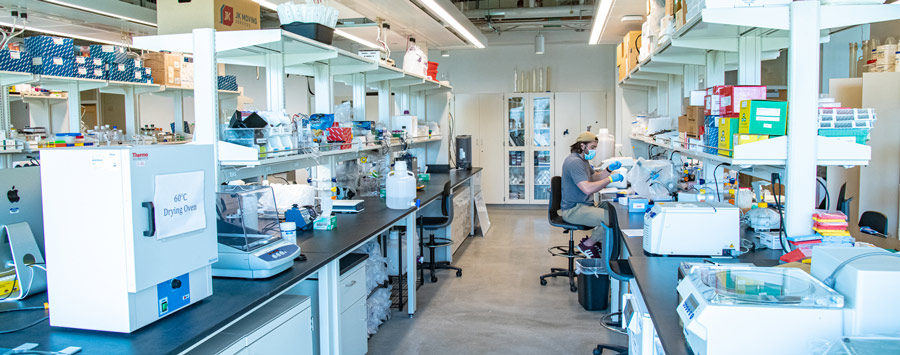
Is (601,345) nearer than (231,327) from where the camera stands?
No

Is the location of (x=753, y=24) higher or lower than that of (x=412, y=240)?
higher

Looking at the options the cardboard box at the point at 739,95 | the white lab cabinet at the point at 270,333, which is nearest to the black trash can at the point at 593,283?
the cardboard box at the point at 739,95

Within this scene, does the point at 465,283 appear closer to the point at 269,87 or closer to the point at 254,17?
the point at 269,87

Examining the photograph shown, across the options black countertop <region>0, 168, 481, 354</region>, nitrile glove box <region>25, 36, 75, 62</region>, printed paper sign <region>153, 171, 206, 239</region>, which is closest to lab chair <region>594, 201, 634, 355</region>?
black countertop <region>0, 168, 481, 354</region>

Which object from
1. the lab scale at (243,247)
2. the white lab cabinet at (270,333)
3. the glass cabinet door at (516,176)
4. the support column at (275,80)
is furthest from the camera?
the glass cabinet door at (516,176)

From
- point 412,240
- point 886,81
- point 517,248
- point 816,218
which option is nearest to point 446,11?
point 412,240

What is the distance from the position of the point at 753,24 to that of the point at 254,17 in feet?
7.94

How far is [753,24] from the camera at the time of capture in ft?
7.77

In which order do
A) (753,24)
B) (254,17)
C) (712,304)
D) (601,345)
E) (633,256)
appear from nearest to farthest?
(712,304) → (753,24) → (633,256) → (254,17) → (601,345)

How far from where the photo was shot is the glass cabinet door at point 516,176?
917 centimetres

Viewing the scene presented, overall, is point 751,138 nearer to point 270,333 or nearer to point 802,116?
point 802,116

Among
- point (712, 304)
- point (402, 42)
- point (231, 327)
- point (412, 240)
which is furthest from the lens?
point (402, 42)

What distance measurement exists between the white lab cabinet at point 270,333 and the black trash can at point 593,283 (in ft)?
7.45

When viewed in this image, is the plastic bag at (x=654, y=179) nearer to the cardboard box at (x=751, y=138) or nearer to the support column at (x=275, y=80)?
the cardboard box at (x=751, y=138)
